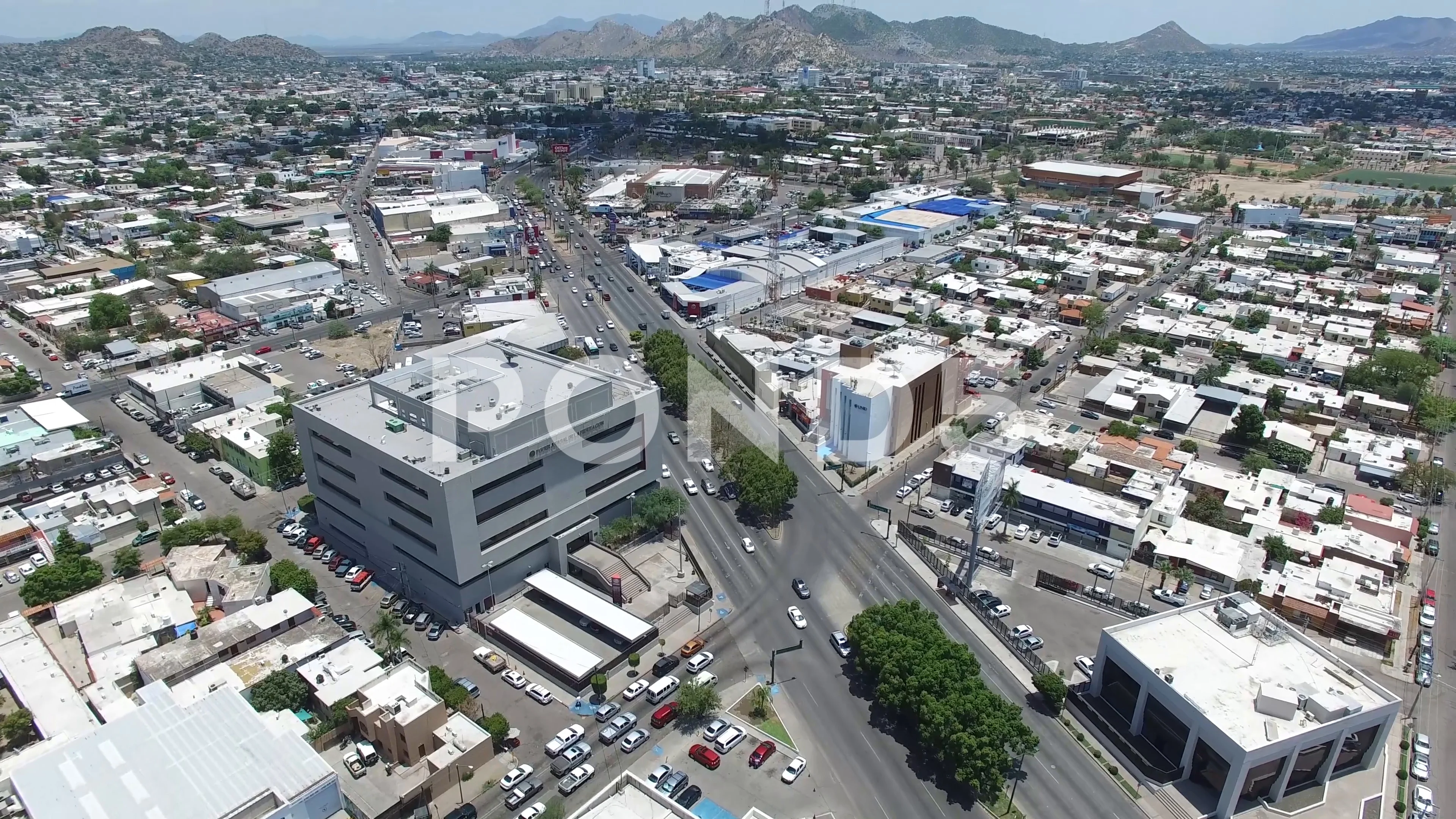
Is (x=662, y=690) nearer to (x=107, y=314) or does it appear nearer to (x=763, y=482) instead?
(x=763, y=482)

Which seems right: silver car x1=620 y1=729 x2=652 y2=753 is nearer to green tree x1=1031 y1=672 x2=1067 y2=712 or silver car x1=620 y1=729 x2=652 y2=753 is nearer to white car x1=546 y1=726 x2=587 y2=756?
white car x1=546 y1=726 x2=587 y2=756

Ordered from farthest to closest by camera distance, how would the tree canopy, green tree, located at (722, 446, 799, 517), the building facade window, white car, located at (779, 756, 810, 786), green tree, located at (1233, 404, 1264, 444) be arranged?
green tree, located at (1233, 404, 1264, 444) → green tree, located at (722, 446, 799, 517) → the building facade window → white car, located at (779, 756, 810, 786) → the tree canopy

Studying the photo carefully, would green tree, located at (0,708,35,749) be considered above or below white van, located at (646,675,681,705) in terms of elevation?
above

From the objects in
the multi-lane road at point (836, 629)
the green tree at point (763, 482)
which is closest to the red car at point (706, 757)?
the multi-lane road at point (836, 629)

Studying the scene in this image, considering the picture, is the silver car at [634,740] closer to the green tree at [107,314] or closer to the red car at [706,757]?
the red car at [706,757]

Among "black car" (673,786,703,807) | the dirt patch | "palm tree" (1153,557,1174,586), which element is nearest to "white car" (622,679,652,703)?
"black car" (673,786,703,807)

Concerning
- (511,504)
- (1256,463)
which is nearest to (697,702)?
(511,504)

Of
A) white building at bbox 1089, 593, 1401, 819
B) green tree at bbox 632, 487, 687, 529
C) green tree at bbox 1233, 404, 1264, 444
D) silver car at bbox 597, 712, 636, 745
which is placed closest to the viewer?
white building at bbox 1089, 593, 1401, 819
